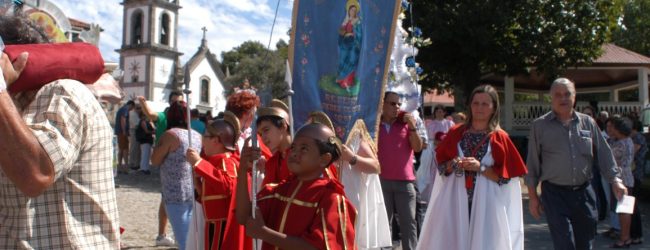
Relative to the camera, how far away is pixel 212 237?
183 inches

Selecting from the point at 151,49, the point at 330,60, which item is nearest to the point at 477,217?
the point at 330,60

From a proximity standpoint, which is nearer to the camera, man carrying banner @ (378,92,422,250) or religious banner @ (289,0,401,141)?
religious banner @ (289,0,401,141)

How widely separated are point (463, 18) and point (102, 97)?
58.5 ft

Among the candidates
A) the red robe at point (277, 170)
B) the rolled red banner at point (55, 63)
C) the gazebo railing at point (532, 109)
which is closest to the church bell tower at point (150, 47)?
the gazebo railing at point (532, 109)

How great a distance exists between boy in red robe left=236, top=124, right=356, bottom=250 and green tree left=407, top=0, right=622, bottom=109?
56.1 ft

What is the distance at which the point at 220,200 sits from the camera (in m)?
4.54

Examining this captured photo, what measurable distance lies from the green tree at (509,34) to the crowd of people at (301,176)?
11205 millimetres

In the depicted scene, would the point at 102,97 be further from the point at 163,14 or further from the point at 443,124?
the point at 163,14

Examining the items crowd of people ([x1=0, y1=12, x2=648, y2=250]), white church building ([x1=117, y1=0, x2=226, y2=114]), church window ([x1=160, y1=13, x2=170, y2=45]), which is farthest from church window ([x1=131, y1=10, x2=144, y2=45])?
crowd of people ([x1=0, y1=12, x2=648, y2=250])

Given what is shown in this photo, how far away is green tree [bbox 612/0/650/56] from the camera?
45.6m

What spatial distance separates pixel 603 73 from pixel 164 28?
4051 cm

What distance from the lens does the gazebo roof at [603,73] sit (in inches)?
914

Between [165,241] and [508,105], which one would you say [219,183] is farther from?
[508,105]

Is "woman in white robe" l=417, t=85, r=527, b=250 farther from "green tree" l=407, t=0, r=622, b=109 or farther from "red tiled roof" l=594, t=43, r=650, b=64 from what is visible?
"red tiled roof" l=594, t=43, r=650, b=64
